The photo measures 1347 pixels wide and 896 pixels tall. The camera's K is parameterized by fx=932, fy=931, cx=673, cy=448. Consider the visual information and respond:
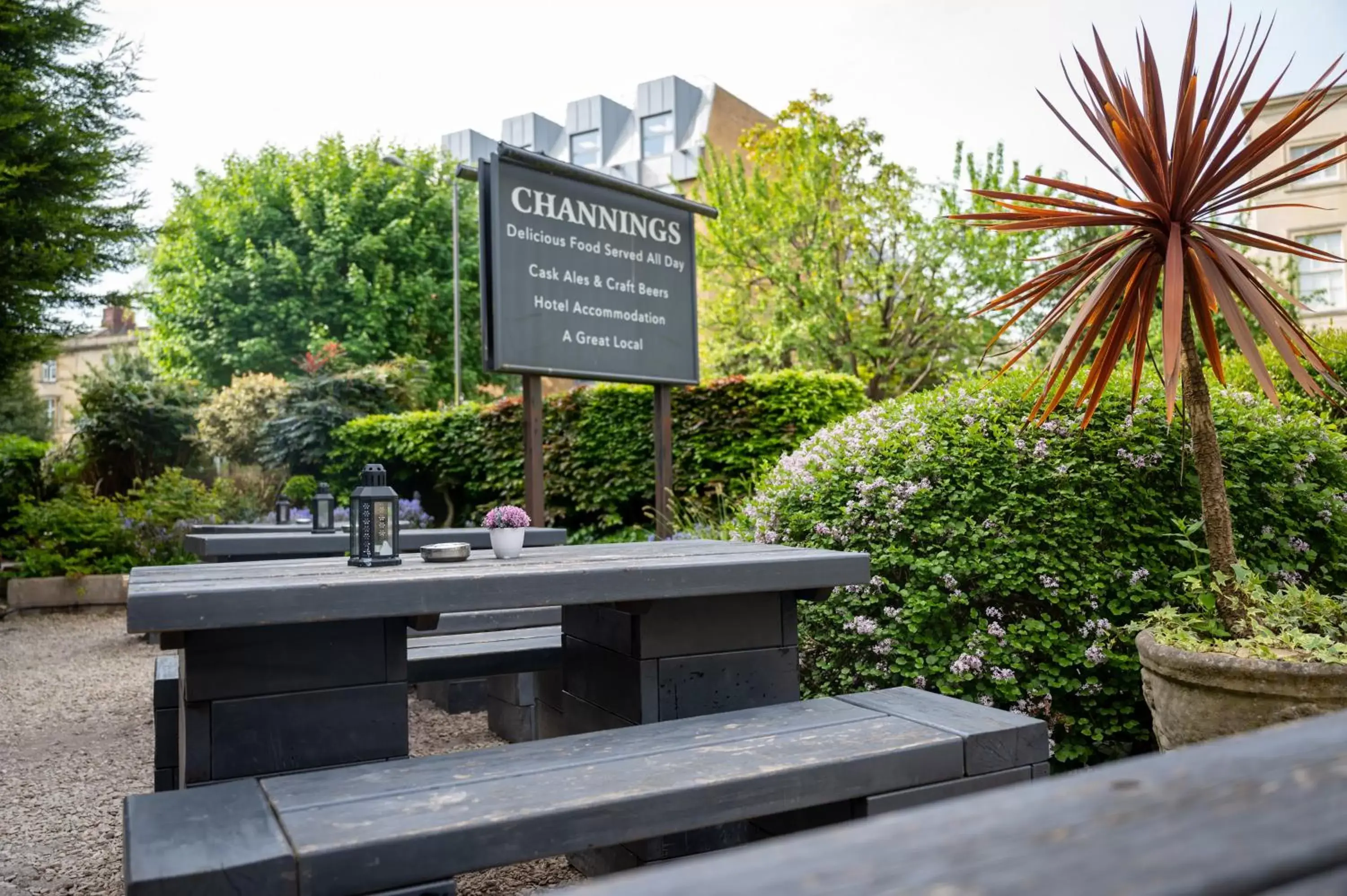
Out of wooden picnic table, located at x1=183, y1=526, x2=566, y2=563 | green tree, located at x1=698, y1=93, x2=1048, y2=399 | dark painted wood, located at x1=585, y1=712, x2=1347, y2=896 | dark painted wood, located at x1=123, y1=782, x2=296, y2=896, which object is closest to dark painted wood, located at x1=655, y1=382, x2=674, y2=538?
wooden picnic table, located at x1=183, y1=526, x2=566, y2=563

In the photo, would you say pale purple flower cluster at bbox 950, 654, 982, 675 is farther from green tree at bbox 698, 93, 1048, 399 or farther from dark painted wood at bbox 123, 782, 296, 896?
green tree at bbox 698, 93, 1048, 399

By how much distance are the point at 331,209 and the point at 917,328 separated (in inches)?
635

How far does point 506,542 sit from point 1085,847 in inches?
107

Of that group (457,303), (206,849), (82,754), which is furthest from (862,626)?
(457,303)

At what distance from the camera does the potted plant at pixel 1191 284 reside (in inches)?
119

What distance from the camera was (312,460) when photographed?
48.1 ft

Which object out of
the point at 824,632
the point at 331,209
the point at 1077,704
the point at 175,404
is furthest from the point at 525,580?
the point at 331,209

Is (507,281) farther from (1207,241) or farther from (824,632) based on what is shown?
(1207,241)

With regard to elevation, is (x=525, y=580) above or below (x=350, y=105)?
below

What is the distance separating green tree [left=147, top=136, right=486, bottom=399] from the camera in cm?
2367

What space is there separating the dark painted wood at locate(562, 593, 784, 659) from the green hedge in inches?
241

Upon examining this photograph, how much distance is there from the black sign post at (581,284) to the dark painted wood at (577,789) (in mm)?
3742

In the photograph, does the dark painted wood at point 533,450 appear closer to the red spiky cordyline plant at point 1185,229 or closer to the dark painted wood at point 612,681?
the dark painted wood at point 612,681

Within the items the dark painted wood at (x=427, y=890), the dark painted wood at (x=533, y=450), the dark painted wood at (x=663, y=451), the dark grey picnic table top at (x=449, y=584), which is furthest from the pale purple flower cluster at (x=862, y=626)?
the dark painted wood at (x=663, y=451)
